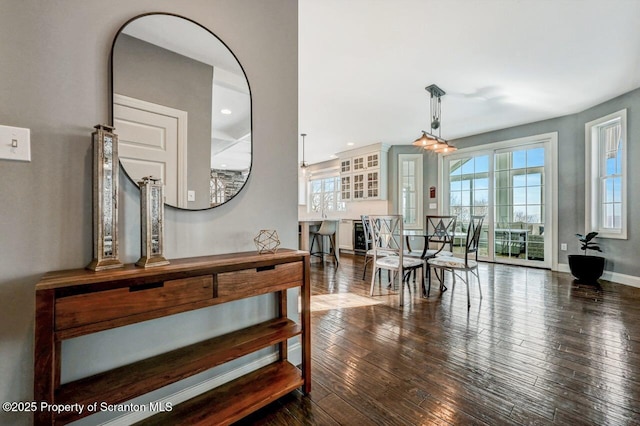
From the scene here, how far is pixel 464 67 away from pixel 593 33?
1.07 m

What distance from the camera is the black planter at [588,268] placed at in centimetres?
382

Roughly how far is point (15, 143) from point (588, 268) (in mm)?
5933

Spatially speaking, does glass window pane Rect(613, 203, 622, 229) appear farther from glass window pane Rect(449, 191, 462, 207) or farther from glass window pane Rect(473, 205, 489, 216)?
glass window pane Rect(449, 191, 462, 207)

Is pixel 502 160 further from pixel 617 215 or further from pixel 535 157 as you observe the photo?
pixel 617 215

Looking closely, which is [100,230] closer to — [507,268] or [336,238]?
[336,238]

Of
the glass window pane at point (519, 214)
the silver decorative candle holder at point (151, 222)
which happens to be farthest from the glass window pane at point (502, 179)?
the silver decorative candle holder at point (151, 222)

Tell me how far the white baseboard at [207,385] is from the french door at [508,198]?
5.23m

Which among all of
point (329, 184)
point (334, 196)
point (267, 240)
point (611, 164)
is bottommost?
point (267, 240)

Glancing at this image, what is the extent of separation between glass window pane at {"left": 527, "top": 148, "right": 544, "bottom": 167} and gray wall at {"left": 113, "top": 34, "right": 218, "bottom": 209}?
585 centimetres

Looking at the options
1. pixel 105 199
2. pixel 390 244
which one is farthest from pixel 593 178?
pixel 105 199

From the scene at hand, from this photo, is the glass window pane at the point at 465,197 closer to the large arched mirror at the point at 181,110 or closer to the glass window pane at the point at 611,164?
the glass window pane at the point at 611,164

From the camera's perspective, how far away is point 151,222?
1.15 m

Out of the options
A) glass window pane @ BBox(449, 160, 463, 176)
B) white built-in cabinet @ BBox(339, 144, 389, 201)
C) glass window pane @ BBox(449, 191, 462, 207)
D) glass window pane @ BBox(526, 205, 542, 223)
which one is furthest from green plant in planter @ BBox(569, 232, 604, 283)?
white built-in cabinet @ BBox(339, 144, 389, 201)

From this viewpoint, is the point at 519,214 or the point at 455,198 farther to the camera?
the point at 455,198
